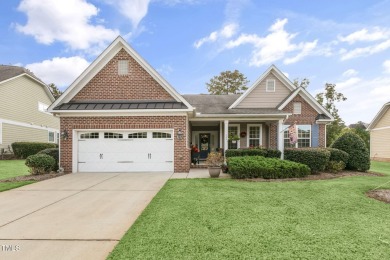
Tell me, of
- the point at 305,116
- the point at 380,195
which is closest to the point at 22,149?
the point at 305,116

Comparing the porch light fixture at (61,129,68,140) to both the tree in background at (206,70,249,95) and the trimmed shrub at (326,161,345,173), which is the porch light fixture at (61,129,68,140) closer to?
the trimmed shrub at (326,161,345,173)

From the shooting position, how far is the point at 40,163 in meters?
Answer: 11.9

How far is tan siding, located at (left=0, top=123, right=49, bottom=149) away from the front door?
1735 centimetres

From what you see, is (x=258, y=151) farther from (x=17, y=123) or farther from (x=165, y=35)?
(x=17, y=123)

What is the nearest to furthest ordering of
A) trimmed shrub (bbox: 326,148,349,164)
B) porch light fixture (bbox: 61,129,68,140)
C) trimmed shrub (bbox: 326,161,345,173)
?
trimmed shrub (bbox: 326,161,345,173) → porch light fixture (bbox: 61,129,68,140) → trimmed shrub (bbox: 326,148,349,164)

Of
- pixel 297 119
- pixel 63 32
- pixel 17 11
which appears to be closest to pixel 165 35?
pixel 63 32

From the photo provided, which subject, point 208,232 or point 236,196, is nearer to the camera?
point 208,232

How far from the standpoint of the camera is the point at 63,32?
15469 mm

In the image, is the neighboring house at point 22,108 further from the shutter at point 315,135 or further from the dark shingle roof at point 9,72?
the shutter at point 315,135

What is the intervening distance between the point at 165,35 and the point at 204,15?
3243 millimetres

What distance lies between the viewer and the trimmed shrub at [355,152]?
44.1 ft

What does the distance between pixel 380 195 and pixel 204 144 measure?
1371 centimetres

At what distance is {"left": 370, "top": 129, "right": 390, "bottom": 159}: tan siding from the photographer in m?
23.2

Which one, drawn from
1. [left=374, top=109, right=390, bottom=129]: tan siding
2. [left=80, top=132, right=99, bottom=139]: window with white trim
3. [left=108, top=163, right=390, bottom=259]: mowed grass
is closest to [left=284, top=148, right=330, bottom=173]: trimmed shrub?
[left=108, top=163, right=390, bottom=259]: mowed grass
